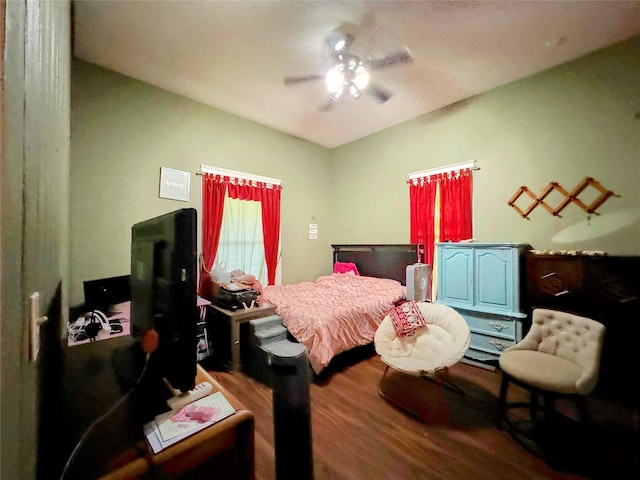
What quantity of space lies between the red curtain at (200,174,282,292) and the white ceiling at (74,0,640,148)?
1107 millimetres

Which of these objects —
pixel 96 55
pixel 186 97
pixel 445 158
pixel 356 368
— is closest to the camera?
pixel 96 55

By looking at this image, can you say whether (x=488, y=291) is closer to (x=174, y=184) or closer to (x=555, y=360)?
(x=555, y=360)

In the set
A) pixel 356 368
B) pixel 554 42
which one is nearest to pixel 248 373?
pixel 356 368

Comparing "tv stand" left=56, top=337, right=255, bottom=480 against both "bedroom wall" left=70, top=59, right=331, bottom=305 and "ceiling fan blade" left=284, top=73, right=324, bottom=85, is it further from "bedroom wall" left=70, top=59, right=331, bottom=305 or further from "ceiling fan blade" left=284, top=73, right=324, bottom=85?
"ceiling fan blade" left=284, top=73, right=324, bottom=85

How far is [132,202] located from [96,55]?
1.43 metres

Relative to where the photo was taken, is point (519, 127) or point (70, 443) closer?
point (70, 443)

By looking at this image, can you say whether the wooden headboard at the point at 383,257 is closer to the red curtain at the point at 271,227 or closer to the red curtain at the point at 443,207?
the red curtain at the point at 443,207

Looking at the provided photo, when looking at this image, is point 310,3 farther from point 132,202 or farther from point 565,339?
point 565,339

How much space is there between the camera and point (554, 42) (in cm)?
229

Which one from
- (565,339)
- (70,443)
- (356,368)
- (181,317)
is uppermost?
(181,317)

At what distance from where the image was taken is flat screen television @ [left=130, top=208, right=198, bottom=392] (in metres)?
0.68

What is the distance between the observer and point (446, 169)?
3398 mm

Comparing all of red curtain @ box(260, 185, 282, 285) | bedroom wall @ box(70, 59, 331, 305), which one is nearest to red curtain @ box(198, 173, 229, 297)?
bedroom wall @ box(70, 59, 331, 305)

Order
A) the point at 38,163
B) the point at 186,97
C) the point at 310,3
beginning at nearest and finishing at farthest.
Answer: the point at 38,163 < the point at 310,3 < the point at 186,97
